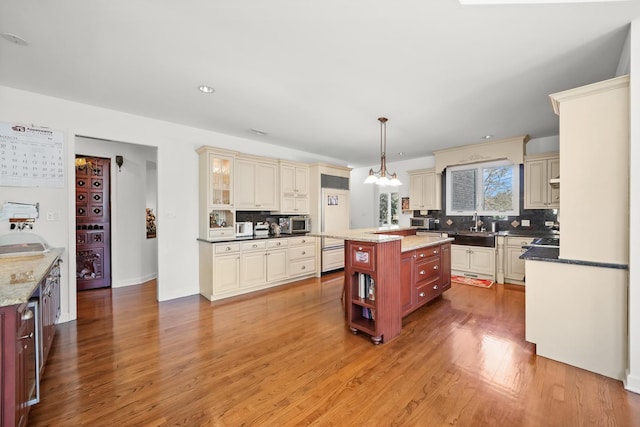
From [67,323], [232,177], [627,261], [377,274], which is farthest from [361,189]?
[67,323]

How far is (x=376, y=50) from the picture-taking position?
6.95 feet

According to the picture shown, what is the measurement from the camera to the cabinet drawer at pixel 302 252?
4.77m

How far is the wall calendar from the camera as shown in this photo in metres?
2.76

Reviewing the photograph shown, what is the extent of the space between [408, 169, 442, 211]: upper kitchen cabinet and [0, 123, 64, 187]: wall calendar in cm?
599

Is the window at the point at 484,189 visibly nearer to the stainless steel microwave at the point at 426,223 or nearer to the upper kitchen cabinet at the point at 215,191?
the stainless steel microwave at the point at 426,223

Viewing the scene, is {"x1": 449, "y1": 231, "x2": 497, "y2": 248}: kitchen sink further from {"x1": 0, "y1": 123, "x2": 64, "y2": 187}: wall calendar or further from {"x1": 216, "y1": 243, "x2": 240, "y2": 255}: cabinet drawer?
{"x1": 0, "y1": 123, "x2": 64, "y2": 187}: wall calendar

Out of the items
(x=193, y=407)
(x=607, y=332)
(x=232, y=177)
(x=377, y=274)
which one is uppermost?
(x=232, y=177)

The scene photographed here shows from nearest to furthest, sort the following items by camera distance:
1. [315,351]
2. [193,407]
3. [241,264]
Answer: [193,407], [315,351], [241,264]

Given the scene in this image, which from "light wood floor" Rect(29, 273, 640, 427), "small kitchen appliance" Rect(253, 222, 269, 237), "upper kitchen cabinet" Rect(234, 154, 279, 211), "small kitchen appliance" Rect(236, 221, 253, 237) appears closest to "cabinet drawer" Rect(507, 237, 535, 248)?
"light wood floor" Rect(29, 273, 640, 427)

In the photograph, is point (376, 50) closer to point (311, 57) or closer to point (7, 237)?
point (311, 57)

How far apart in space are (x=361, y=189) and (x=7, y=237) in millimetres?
6937

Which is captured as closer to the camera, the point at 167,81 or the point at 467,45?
the point at 467,45

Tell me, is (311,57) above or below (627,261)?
above

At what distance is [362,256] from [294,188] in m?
2.67
